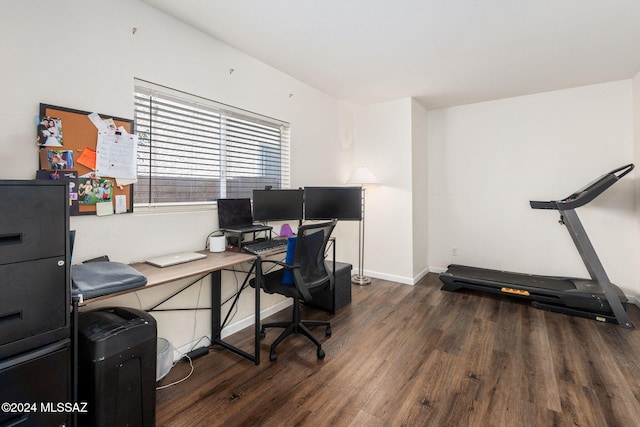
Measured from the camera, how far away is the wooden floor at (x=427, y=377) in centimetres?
171

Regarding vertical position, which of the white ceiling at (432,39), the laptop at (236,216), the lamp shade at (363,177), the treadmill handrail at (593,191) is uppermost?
the white ceiling at (432,39)

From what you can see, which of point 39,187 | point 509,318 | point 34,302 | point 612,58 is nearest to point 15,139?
point 39,187

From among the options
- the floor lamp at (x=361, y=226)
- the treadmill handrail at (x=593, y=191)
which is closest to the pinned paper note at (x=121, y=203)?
the floor lamp at (x=361, y=226)

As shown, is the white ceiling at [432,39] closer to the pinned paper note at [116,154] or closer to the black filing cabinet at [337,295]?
the pinned paper note at [116,154]

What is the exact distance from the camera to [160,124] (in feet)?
7.38

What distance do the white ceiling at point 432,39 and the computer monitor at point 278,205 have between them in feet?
4.42

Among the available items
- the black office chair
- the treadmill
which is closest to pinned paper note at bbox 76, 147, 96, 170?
the black office chair

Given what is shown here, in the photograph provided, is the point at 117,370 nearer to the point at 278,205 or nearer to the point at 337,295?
the point at 278,205

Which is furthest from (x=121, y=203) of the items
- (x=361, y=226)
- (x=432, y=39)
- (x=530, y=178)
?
(x=530, y=178)

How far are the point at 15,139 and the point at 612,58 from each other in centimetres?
484

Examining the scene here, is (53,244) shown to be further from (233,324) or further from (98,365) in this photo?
(233,324)

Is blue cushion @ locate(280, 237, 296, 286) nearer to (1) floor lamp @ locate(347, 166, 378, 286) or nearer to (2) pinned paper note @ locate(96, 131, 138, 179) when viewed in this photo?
(2) pinned paper note @ locate(96, 131, 138, 179)

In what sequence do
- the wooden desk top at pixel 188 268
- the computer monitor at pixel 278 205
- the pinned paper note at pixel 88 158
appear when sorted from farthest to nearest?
the computer monitor at pixel 278 205 < the pinned paper note at pixel 88 158 < the wooden desk top at pixel 188 268

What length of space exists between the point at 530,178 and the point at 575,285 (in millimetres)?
1451
